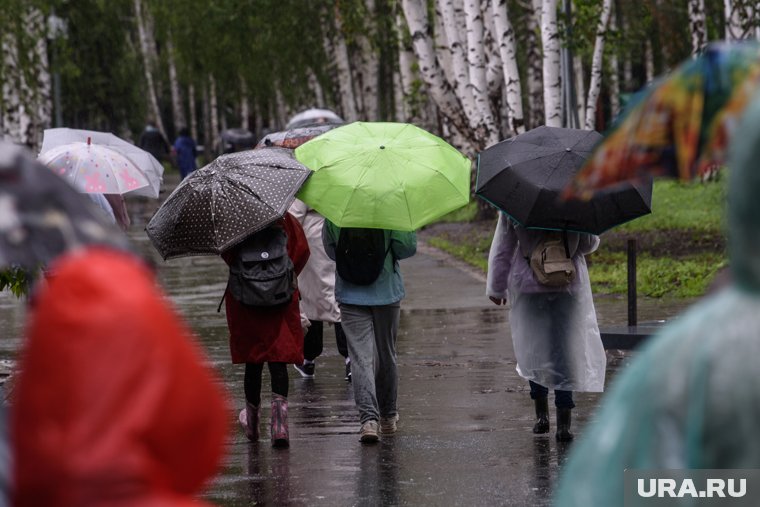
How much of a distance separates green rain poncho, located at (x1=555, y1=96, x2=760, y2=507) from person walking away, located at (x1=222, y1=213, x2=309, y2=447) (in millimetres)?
6470

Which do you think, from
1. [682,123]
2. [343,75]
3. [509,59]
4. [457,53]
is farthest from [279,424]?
[343,75]

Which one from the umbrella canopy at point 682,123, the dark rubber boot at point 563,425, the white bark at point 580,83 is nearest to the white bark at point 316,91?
the white bark at point 580,83

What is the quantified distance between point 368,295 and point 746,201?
684 cm

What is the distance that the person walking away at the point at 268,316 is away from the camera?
354 inches

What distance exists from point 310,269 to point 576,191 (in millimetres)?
8987

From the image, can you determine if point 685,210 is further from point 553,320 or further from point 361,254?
point 361,254

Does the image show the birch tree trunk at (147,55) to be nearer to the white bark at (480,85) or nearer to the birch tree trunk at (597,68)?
the birch tree trunk at (597,68)

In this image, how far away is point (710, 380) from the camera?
8.09ft

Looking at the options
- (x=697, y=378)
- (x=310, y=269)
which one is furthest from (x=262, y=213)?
(x=697, y=378)

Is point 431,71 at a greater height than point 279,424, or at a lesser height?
greater

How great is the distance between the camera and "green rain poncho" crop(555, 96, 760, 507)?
2.42m

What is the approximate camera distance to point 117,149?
1315 cm

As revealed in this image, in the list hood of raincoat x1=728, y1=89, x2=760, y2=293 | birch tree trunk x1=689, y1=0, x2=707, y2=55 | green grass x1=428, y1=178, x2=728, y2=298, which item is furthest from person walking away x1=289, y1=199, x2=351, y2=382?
birch tree trunk x1=689, y1=0, x2=707, y2=55

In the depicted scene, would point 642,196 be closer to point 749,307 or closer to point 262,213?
point 262,213
